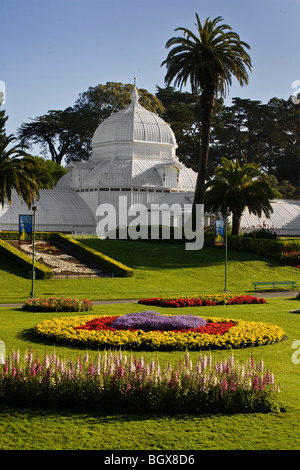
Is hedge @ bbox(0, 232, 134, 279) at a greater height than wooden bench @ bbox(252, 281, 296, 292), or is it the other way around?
hedge @ bbox(0, 232, 134, 279)

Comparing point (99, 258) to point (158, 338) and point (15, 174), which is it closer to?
point (15, 174)

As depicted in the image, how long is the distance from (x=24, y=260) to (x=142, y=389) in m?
26.1

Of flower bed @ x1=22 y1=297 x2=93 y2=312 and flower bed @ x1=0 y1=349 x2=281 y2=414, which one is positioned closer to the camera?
flower bed @ x1=0 y1=349 x2=281 y2=414

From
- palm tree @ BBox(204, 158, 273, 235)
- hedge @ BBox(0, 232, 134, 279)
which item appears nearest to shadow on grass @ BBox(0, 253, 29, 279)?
hedge @ BBox(0, 232, 134, 279)

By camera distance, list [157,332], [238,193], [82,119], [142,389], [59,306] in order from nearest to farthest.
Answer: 1. [142,389]
2. [157,332]
3. [59,306]
4. [238,193]
5. [82,119]

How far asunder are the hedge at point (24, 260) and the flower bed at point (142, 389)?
75.6 ft

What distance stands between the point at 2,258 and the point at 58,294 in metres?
8.52

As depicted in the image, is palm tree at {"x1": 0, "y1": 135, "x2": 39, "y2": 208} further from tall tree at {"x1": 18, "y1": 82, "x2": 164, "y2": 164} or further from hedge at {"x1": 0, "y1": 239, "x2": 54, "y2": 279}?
tall tree at {"x1": 18, "y1": 82, "x2": 164, "y2": 164}

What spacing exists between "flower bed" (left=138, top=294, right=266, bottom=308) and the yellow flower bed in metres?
8.47

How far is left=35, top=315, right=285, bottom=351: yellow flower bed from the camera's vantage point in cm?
1667

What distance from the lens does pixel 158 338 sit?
55.4ft

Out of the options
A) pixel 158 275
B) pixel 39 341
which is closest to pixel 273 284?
pixel 158 275

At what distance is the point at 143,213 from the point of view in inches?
2377
